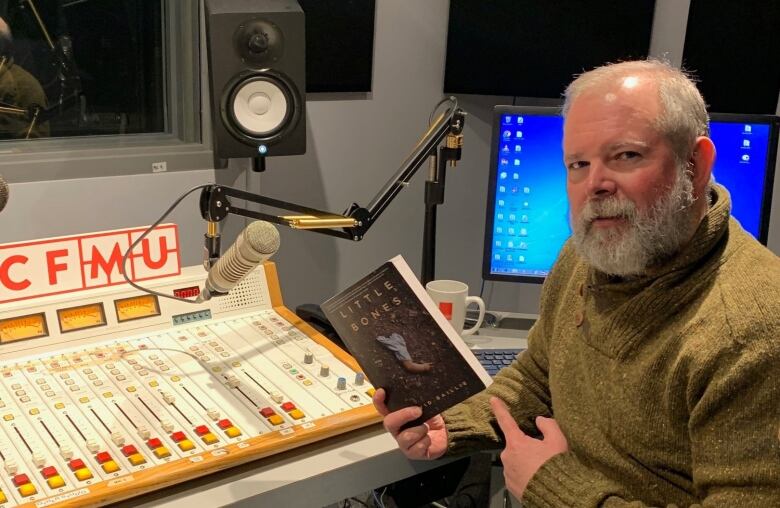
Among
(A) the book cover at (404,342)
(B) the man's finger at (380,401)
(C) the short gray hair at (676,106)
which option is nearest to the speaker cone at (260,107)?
(A) the book cover at (404,342)

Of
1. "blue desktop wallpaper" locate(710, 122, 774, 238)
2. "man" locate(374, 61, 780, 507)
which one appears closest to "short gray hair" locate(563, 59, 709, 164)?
"man" locate(374, 61, 780, 507)

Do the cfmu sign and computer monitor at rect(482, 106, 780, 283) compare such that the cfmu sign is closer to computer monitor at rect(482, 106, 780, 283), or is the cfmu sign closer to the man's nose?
computer monitor at rect(482, 106, 780, 283)

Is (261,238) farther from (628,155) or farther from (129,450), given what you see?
(628,155)

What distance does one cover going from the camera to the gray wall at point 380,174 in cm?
228

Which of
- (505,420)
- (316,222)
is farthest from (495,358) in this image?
(316,222)

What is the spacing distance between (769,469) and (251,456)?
75 centimetres

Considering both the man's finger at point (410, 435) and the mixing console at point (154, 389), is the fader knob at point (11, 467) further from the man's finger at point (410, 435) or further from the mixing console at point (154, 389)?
the man's finger at point (410, 435)

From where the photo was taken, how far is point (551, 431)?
1343 millimetres

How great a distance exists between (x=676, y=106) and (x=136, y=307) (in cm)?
112

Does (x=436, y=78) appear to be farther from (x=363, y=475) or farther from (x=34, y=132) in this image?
(x=363, y=475)

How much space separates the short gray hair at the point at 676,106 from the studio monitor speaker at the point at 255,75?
887mm

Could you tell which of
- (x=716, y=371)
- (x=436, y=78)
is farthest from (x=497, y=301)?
(x=716, y=371)

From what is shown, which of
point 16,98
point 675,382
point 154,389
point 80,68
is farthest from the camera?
point 80,68

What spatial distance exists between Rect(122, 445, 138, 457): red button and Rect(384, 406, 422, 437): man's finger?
0.41 m
